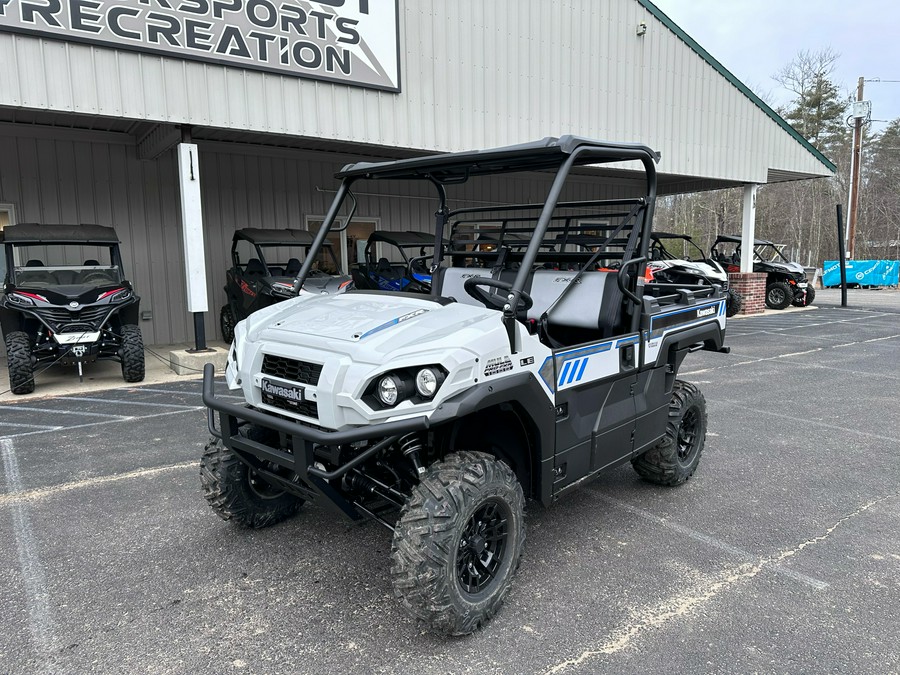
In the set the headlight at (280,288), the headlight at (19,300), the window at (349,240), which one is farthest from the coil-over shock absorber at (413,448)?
the window at (349,240)

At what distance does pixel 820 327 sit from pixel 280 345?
43.0 feet

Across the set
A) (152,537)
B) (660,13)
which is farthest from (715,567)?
(660,13)

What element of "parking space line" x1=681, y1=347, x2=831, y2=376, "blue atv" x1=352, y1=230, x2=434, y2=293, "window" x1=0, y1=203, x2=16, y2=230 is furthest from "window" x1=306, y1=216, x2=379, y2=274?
"parking space line" x1=681, y1=347, x2=831, y2=376

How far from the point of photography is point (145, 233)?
10609 millimetres

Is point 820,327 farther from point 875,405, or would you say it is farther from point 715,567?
point 715,567

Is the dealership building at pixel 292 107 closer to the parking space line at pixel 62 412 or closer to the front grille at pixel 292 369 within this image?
Answer: the parking space line at pixel 62 412

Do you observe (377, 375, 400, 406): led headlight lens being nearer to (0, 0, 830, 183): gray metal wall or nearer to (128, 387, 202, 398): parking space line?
(128, 387, 202, 398): parking space line

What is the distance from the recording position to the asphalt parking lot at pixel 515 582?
2.47m

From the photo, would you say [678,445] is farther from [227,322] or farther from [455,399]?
[227,322]

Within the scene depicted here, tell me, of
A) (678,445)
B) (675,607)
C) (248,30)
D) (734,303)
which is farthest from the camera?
(734,303)

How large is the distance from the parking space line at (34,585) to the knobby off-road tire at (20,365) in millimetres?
3097

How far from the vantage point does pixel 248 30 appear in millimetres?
7590

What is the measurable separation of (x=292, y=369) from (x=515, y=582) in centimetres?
146

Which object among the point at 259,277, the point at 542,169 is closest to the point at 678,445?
the point at 542,169
